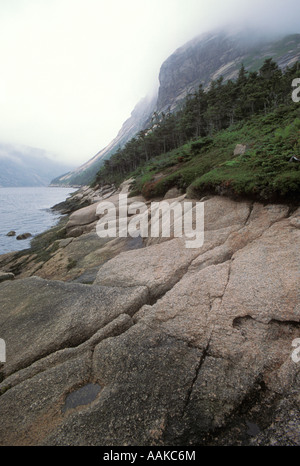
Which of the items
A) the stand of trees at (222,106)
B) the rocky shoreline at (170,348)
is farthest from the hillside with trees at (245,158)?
the rocky shoreline at (170,348)

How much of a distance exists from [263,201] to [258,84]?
Result: 4384 cm

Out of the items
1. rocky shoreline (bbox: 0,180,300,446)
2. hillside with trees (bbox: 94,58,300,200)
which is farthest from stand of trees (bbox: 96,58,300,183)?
rocky shoreline (bbox: 0,180,300,446)

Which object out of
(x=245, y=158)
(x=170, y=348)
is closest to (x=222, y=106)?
(x=245, y=158)

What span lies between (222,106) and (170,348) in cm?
5622

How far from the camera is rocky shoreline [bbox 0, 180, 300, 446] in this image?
13.9ft

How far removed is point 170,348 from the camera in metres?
5.75

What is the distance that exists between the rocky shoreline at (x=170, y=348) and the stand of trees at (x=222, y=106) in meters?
37.5

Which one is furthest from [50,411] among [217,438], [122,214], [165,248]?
[122,214]

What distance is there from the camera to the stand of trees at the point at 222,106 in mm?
39938

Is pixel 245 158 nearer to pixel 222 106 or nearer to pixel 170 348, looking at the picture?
pixel 170 348

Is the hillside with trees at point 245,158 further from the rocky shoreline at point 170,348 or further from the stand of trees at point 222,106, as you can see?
the rocky shoreline at point 170,348

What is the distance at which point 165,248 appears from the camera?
11055 mm

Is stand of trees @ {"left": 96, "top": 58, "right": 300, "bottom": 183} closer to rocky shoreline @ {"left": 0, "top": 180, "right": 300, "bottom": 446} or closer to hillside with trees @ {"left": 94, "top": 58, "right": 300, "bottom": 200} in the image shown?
hillside with trees @ {"left": 94, "top": 58, "right": 300, "bottom": 200}
